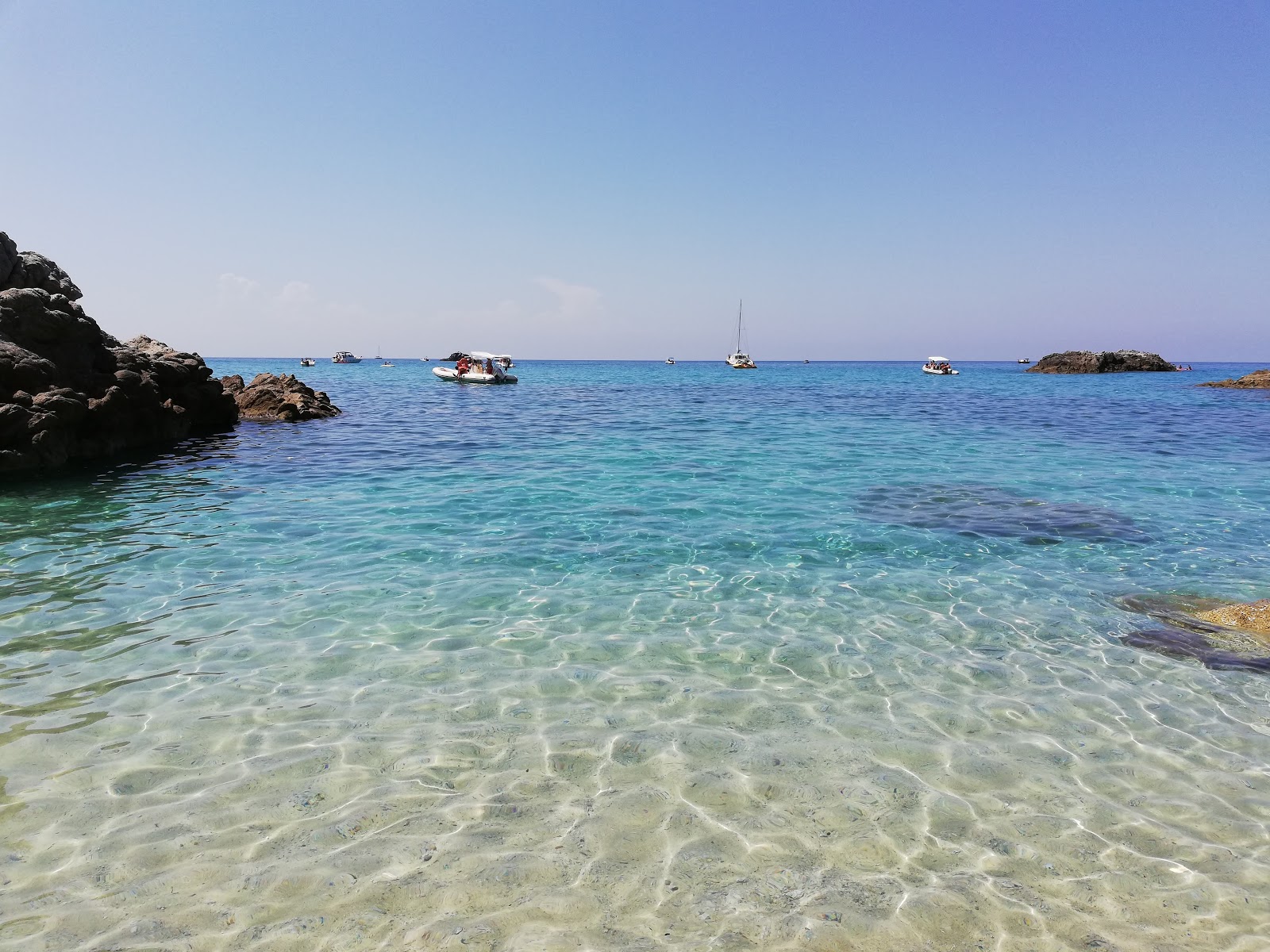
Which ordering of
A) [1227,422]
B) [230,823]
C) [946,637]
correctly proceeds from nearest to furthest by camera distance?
[230,823] < [946,637] < [1227,422]

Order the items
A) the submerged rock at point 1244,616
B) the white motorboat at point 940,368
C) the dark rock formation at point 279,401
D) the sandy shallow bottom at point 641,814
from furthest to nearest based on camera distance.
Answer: the white motorboat at point 940,368 → the dark rock formation at point 279,401 → the submerged rock at point 1244,616 → the sandy shallow bottom at point 641,814

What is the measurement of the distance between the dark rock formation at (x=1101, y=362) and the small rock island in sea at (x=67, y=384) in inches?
4171

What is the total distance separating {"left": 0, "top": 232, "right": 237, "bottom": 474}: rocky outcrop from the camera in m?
14.8

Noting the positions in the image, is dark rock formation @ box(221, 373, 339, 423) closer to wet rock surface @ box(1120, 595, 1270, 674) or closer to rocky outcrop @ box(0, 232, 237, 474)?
rocky outcrop @ box(0, 232, 237, 474)

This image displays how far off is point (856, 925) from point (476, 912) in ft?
5.92

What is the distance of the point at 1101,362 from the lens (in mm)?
94250

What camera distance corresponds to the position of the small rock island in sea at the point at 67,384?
48.8 ft

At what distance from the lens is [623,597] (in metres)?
7.72

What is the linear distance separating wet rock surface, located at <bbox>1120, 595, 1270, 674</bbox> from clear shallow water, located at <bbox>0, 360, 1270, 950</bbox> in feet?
0.68

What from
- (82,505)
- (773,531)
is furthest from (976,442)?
(82,505)

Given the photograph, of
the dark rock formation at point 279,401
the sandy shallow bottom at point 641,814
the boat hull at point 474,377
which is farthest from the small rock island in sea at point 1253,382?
the dark rock formation at point 279,401

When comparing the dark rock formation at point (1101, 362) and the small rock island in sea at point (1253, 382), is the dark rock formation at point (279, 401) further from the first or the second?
the dark rock formation at point (1101, 362)

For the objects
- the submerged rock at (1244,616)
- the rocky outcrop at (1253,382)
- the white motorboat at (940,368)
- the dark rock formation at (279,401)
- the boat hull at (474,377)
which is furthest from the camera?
the white motorboat at (940,368)

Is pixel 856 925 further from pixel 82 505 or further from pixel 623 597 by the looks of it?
pixel 82 505
